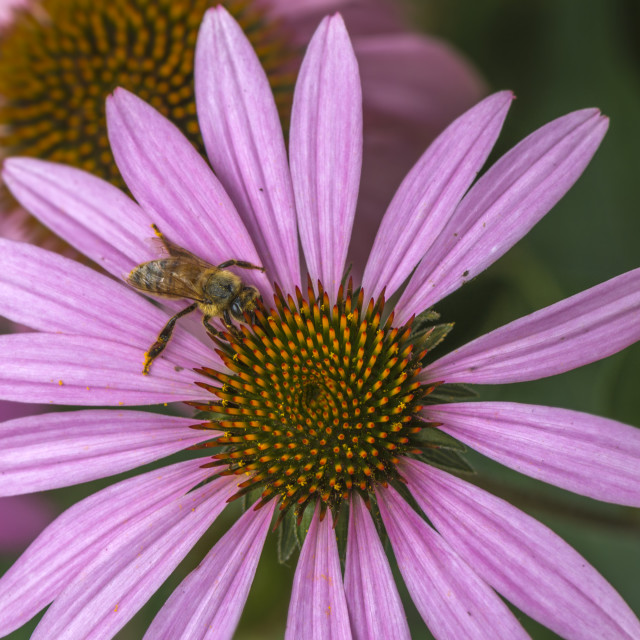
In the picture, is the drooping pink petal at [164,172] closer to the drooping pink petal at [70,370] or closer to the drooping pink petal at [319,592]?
the drooping pink petal at [70,370]

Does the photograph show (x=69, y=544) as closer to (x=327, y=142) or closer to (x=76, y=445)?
(x=76, y=445)

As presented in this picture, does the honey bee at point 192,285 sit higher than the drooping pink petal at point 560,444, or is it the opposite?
the drooping pink petal at point 560,444

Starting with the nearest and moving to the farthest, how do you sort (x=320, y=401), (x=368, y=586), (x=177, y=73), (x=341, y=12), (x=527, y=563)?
(x=527, y=563), (x=368, y=586), (x=320, y=401), (x=177, y=73), (x=341, y=12)

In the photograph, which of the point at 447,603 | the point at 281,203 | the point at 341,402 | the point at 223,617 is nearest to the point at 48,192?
the point at 281,203

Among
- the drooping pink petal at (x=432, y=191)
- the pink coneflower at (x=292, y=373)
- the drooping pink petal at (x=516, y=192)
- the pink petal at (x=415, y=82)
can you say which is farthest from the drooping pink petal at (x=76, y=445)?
the pink petal at (x=415, y=82)

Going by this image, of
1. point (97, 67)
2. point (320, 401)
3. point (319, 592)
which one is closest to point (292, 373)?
point (320, 401)

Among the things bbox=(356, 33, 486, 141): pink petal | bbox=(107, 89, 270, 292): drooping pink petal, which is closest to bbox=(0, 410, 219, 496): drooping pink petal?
bbox=(107, 89, 270, 292): drooping pink petal
